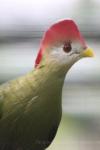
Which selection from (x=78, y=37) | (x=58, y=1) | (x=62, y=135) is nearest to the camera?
(x=78, y=37)

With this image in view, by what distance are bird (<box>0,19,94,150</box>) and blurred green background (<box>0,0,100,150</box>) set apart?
0.19 m

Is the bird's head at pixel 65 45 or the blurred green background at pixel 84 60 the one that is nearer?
the bird's head at pixel 65 45

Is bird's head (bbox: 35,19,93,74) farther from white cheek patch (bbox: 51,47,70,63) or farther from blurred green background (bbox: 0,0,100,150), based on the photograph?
blurred green background (bbox: 0,0,100,150)

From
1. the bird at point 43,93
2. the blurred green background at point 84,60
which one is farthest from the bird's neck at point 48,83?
the blurred green background at point 84,60

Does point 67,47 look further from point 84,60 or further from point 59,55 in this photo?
point 84,60

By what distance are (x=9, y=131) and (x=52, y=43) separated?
134 mm

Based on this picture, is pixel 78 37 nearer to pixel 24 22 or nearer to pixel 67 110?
pixel 67 110

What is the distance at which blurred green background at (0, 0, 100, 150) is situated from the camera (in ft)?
2.66

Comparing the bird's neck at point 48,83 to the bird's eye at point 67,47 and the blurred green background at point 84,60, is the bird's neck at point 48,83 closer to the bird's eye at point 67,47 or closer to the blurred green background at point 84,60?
the bird's eye at point 67,47

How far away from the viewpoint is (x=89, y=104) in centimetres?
88

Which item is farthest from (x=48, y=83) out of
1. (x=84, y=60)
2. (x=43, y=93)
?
(x=84, y=60)

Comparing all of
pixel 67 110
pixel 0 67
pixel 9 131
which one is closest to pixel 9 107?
pixel 9 131

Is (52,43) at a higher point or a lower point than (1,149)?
higher

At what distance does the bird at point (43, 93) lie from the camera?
0.55 meters
